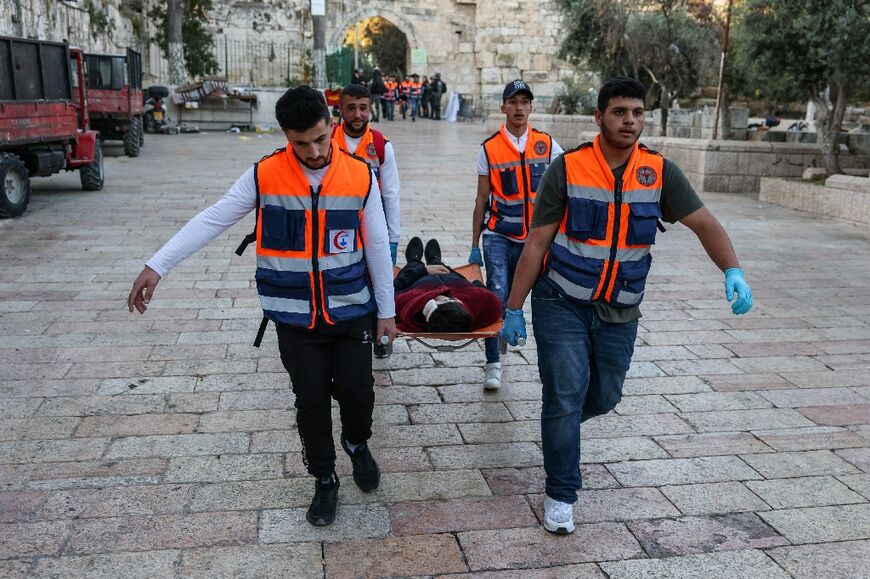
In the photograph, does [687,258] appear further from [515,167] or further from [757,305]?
[515,167]

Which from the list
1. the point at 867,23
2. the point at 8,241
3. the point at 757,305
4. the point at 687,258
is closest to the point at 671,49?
the point at 867,23

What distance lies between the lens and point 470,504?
3.68 meters

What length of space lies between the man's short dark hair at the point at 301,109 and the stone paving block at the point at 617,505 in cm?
187

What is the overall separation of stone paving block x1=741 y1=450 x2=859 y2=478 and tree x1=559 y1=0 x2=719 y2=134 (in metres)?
15.2

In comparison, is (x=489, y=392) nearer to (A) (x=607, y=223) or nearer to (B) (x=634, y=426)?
(B) (x=634, y=426)

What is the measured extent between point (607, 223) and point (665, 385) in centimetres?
219

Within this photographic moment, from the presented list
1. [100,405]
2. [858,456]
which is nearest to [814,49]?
[858,456]

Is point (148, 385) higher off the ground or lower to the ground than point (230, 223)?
lower

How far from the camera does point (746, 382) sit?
17.3 ft

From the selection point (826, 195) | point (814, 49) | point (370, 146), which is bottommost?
point (826, 195)

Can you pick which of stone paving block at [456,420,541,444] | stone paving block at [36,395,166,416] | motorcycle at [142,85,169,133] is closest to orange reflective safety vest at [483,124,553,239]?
stone paving block at [456,420,541,444]

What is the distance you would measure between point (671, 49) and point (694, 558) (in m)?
17.3

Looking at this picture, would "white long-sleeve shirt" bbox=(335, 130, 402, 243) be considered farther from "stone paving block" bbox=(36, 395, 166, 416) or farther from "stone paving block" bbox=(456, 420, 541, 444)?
"stone paving block" bbox=(36, 395, 166, 416)

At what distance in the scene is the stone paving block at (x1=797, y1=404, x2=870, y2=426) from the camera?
466cm
